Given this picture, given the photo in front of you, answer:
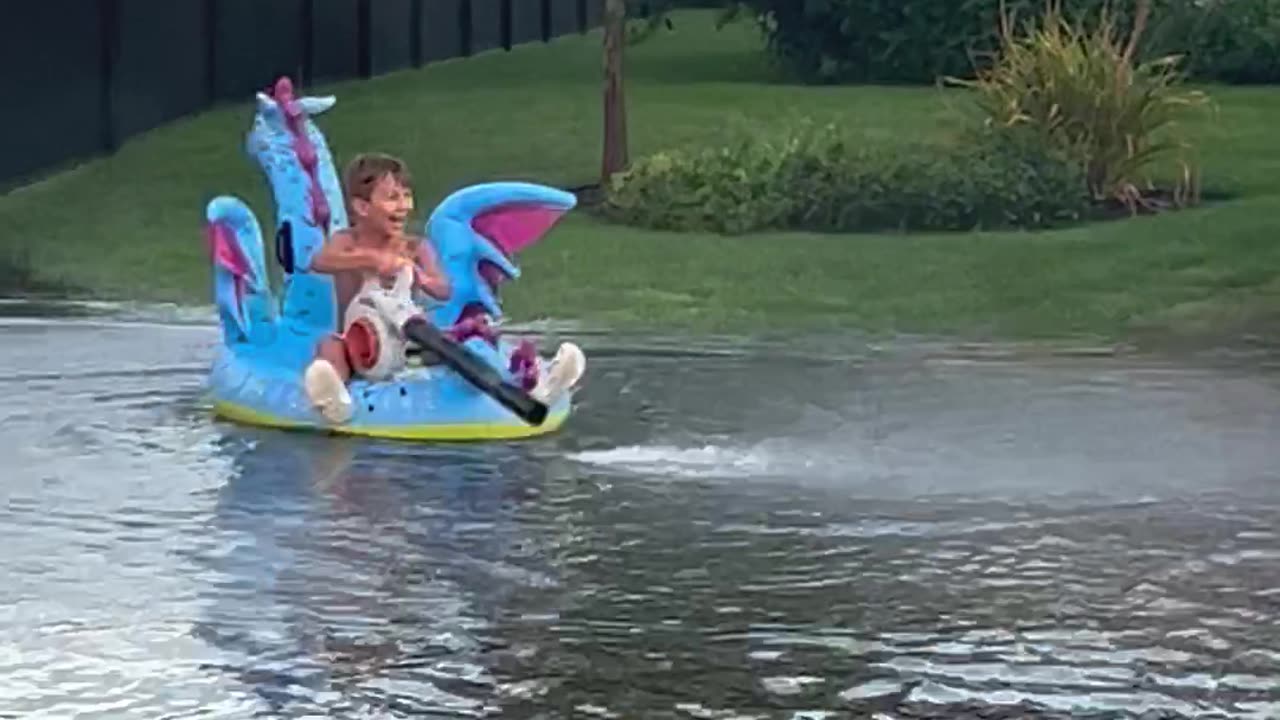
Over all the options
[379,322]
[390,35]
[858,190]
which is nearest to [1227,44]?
[390,35]

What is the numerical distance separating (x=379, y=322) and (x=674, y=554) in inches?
90.3

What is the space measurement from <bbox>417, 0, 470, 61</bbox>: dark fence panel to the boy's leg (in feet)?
69.7

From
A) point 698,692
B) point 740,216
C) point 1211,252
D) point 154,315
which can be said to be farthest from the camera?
point 740,216

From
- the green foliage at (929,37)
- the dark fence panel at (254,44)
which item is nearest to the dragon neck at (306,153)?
the dark fence panel at (254,44)

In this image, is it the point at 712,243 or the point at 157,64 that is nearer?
the point at 712,243

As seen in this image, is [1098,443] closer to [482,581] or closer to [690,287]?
[482,581]

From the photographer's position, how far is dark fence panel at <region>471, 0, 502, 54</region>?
107 ft

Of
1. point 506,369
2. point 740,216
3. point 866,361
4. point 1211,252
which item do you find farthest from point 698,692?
point 740,216

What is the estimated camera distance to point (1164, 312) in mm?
13000

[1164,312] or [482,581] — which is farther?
[1164,312]

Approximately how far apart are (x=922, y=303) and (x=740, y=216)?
→ 11.3 feet

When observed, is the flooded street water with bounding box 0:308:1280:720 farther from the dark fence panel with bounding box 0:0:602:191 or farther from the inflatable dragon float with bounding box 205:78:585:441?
the dark fence panel with bounding box 0:0:602:191

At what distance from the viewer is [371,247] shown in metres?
9.37

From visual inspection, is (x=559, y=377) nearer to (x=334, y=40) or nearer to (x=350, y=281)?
(x=350, y=281)
